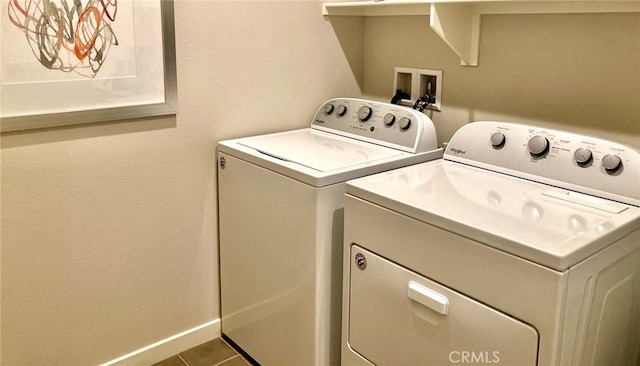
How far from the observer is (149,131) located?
185 centimetres

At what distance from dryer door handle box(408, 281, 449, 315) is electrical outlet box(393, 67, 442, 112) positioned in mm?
906

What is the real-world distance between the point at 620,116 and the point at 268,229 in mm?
1090

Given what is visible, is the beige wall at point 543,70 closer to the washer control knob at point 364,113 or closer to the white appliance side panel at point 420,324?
the washer control knob at point 364,113

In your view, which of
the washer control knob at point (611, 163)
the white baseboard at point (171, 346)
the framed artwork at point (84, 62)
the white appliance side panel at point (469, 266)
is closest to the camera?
the white appliance side panel at point (469, 266)

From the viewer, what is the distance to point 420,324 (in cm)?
140

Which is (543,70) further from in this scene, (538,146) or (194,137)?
(194,137)

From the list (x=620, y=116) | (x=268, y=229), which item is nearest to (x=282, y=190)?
(x=268, y=229)

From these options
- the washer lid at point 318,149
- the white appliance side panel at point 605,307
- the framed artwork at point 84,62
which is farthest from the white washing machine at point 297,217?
the white appliance side panel at point 605,307

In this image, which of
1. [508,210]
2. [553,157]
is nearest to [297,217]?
[508,210]

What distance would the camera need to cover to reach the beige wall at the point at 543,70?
1.58m

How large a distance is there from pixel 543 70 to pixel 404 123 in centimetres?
46

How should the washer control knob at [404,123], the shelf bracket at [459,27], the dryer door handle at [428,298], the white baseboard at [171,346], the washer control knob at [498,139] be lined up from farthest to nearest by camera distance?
1. the white baseboard at [171,346]
2. the washer control knob at [404,123]
3. the shelf bracket at [459,27]
4. the washer control knob at [498,139]
5. the dryer door handle at [428,298]

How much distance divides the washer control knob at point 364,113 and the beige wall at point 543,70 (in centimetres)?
26

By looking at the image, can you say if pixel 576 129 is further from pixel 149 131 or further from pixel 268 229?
pixel 149 131
